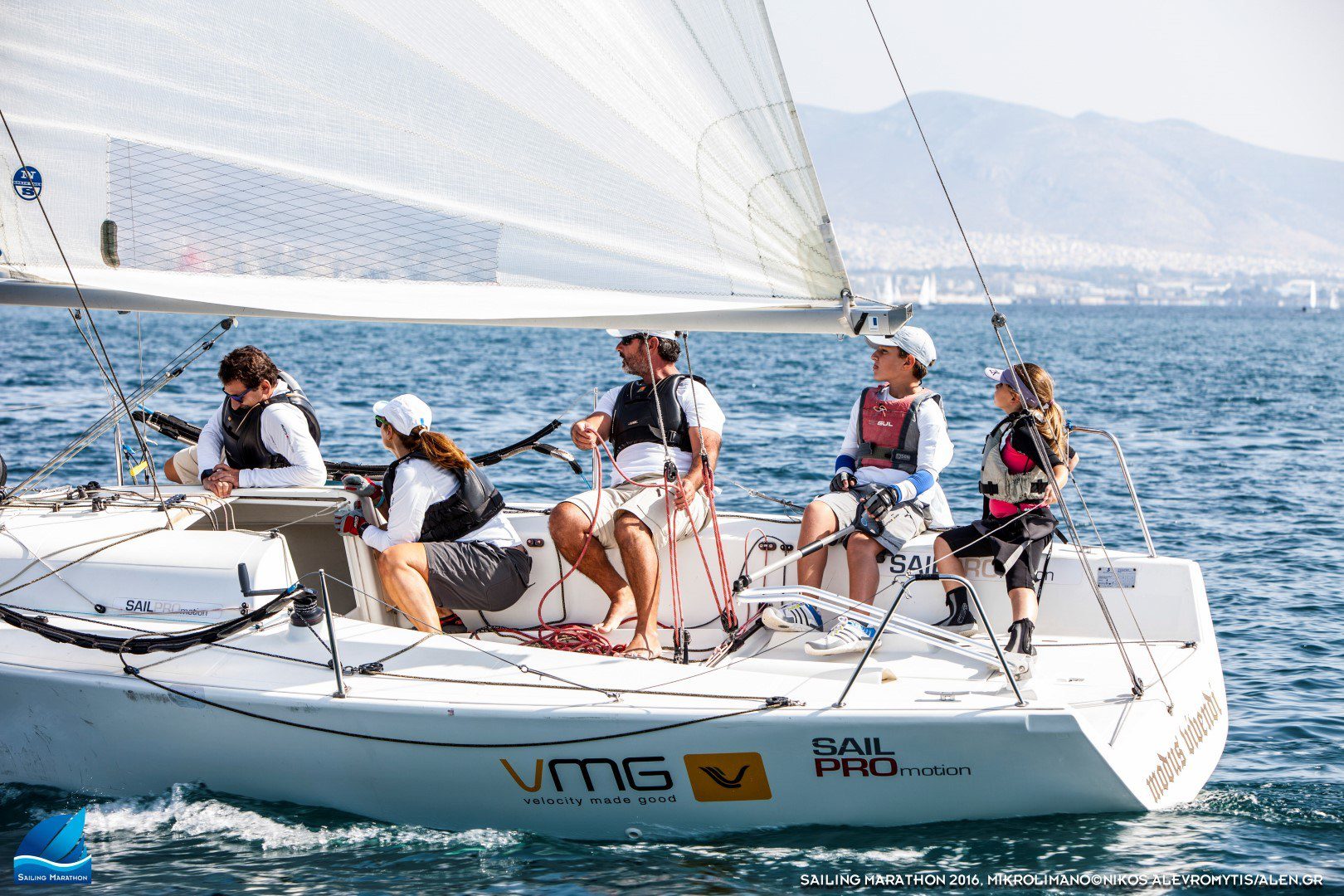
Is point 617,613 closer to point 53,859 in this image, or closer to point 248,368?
point 248,368

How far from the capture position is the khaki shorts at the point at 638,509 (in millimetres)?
5746

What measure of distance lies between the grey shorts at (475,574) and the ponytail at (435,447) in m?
0.33

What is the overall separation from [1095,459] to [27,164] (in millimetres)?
13234

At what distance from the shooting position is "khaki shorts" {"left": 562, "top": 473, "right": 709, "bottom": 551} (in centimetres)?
575

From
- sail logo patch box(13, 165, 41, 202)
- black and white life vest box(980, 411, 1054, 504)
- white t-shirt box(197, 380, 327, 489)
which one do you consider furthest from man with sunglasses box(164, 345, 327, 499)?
black and white life vest box(980, 411, 1054, 504)

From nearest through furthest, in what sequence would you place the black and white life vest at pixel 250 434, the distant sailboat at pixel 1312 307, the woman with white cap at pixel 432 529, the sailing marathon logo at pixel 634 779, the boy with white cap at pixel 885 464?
the sailing marathon logo at pixel 634 779 → the woman with white cap at pixel 432 529 → the boy with white cap at pixel 885 464 → the black and white life vest at pixel 250 434 → the distant sailboat at pixel 1312 307

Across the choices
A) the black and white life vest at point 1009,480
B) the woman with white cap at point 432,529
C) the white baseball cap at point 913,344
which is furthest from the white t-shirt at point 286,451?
the black and white life vest at point 1009,480

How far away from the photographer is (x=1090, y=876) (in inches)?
173

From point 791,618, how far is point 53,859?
2.83 metres

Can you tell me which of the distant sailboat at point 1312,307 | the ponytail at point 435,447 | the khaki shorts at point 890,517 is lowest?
the khaki shorts at point 890,517

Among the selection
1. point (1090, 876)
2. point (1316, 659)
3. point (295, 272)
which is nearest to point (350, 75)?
point (295, 272)

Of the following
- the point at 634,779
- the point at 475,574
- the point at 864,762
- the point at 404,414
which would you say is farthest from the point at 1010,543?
the point at 404,414

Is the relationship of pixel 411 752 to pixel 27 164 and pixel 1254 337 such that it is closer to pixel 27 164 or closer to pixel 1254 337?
pixel 27 164

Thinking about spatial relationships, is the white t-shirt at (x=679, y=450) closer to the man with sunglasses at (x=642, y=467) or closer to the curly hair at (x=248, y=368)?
the man with sunglasses at (x=642, y=467)
